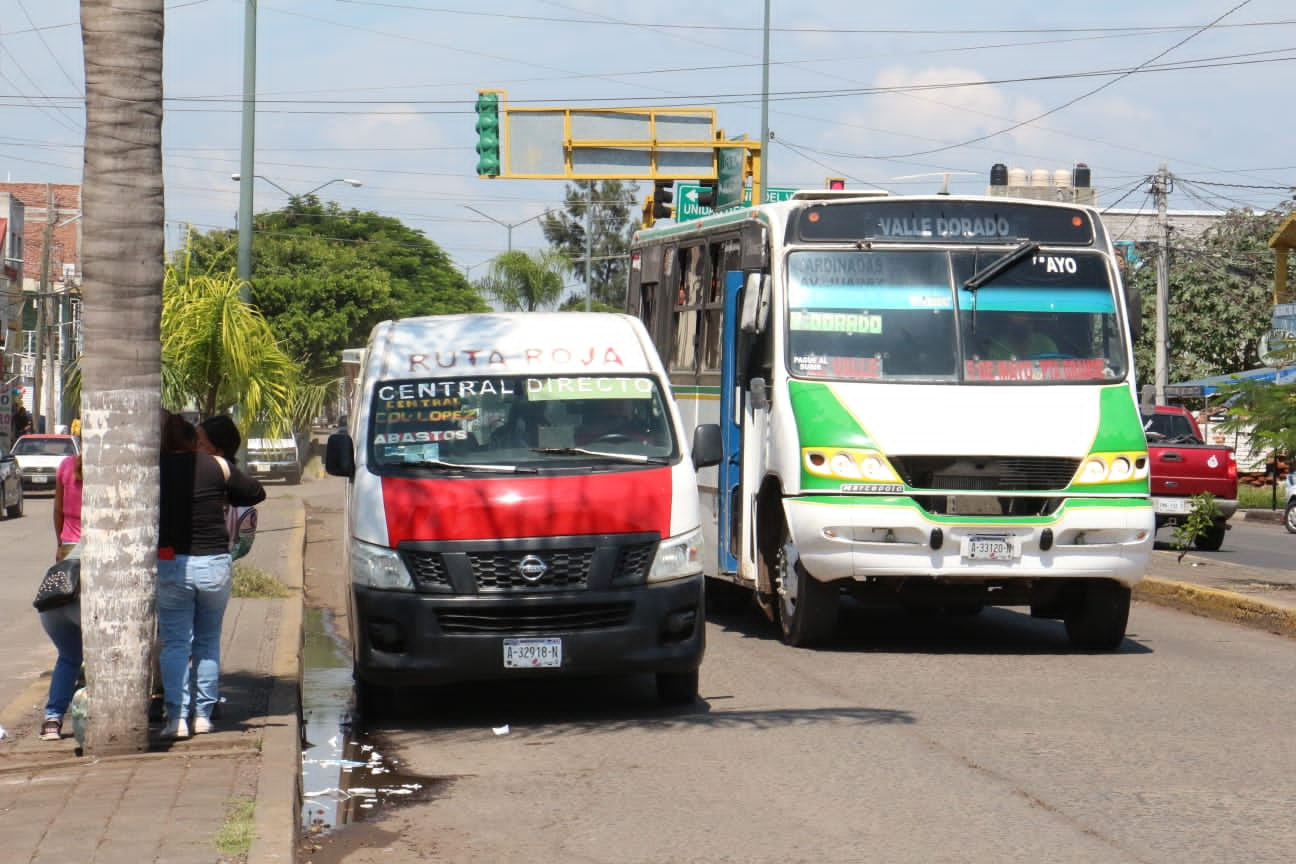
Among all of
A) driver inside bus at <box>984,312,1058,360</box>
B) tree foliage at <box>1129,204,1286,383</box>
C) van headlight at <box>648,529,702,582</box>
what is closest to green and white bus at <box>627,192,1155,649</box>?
driver inside bus at <box>984,312,1058,360</box>

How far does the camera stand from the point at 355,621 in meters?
9.85

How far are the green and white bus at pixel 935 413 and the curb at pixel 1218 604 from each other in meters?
1.78

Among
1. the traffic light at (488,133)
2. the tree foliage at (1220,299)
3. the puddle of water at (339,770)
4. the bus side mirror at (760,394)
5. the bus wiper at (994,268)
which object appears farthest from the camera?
the tree foliage at (1220,299)

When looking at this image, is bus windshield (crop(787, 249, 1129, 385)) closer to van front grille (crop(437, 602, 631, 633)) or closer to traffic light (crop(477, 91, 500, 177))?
van front grille (crop(437, 602, 631, 633))

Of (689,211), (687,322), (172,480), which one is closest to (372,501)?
(172,480)

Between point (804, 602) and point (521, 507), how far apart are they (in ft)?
11.4

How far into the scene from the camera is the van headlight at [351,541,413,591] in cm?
962

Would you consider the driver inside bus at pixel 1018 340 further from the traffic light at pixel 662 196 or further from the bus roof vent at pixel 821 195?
the traffic light at pixel 662 196

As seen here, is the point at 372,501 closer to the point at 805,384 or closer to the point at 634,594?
the point at 634,594

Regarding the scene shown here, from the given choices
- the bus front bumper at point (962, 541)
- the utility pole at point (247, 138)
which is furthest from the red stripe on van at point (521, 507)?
the utility pole at point (247, 138)

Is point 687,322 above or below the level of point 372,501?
above

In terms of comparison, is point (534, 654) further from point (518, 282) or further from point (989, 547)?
point (518, 282)

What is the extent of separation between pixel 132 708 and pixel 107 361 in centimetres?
154

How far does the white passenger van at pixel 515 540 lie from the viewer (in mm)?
9586
